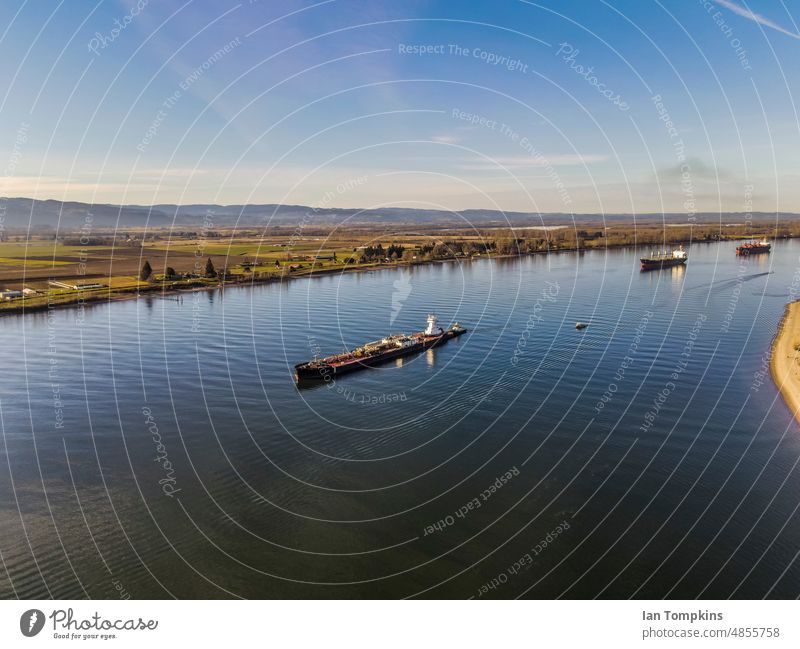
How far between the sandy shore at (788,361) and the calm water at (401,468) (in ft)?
2.52

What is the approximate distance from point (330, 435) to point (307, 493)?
16.9ft

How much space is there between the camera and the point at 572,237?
13662cm

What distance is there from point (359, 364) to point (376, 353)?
2137 mm

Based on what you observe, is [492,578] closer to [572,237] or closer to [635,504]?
[635,504]

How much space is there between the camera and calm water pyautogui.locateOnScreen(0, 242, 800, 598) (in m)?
14.9

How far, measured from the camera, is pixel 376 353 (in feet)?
123

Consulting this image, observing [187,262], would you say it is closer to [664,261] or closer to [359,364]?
[359,364]

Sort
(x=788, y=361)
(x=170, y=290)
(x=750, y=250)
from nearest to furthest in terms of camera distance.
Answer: (x=788, y=361) < (x=170, y=290) < (x=750, y=250)

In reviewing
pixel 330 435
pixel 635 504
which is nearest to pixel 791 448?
pixel 635 504

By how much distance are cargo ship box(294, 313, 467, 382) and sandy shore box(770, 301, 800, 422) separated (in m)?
21.9

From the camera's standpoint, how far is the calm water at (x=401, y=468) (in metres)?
14.9

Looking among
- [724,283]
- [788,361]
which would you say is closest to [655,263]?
[724,283]

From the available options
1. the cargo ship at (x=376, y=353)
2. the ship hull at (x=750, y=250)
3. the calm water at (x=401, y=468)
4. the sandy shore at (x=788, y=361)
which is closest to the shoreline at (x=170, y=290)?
the calm water at (x=401, y=468)

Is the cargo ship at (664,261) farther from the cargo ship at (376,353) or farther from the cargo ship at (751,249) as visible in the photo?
the cargo ship at (376,353)
